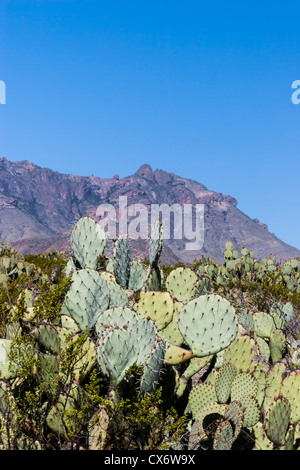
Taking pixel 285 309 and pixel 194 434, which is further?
pixel 285 309

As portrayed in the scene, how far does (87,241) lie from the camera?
5246 millimetres

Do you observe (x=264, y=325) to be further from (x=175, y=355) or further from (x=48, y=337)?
(x=48, y=337)

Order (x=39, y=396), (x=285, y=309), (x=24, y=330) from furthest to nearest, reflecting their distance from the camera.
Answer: (x=285, y=309)
(x=24, y=330)
(x=39, y=396)

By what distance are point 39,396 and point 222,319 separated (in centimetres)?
151

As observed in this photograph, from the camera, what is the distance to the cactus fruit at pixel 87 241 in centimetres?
523

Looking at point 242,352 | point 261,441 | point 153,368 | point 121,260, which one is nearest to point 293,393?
point 261,441

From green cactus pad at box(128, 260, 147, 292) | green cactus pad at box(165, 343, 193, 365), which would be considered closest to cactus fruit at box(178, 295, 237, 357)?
green cactus pad at box(165, 343, 193, 365)

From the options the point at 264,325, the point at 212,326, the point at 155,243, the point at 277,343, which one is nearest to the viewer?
the point at 212,326

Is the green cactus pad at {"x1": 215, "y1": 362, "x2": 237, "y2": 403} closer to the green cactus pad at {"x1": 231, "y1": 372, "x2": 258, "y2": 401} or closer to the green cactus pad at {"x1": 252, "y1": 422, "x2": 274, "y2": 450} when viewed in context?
the green cactus pad at {"x1": 231, "y1": 372, "x2": 258, "y2": 401}

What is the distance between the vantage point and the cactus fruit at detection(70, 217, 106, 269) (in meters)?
5.23

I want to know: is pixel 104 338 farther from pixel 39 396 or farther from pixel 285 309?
pixel 285 309

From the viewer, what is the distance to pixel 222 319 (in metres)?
3.60
